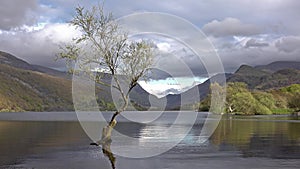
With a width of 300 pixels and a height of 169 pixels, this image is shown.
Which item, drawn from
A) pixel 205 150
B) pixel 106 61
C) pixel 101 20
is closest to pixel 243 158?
pixel 205 150

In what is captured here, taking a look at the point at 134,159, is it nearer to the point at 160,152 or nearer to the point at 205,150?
the point at 160,152

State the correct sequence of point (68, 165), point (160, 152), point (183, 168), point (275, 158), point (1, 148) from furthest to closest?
point (1, 148) → point (160, 152) → point (275, 158) → point (68, 165) → point (183, 168)

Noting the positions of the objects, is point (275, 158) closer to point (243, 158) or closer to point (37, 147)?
point (243, 158)

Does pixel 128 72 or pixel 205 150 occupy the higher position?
pixel 128 72

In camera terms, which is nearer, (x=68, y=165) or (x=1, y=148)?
(x=68, y=165)

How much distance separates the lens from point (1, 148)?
123 feet

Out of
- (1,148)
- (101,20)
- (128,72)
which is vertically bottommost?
(1,148)

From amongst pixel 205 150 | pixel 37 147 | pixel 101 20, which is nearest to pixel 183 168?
pixel 205 150

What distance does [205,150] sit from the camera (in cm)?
3559

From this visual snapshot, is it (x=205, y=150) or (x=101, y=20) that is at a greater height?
Result: (x=101, y=20)

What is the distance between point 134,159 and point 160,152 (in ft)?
15.6

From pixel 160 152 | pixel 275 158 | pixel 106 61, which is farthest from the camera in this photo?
pixel 106 61

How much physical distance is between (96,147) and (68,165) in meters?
11.5

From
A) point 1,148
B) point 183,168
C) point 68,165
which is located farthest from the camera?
point 1,148
